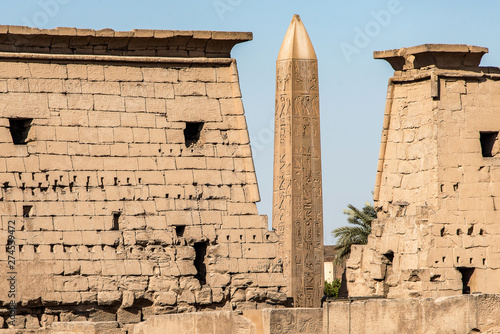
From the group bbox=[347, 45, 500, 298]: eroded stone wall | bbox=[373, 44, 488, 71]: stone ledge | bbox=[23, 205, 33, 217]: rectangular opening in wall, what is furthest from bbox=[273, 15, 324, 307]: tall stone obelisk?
bbox=[23, 205, 33, 217]: rectangular opening in wall

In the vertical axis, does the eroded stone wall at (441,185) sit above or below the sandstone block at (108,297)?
Result: above

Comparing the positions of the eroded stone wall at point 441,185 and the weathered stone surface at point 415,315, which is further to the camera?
the eroded stone wall at point 441,185

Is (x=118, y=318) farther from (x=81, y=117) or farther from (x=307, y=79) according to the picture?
(x=307, y=79)

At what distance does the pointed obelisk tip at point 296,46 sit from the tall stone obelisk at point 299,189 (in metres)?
0.38

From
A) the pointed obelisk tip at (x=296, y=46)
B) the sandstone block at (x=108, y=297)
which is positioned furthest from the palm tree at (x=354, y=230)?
the sandstone block at (x=108, y=297)

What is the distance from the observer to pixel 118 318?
1959 cm

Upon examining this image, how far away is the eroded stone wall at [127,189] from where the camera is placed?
63.6ft

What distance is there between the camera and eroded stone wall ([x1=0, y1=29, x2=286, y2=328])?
19375 millimetres

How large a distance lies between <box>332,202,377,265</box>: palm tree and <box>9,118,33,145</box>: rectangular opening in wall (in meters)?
14.2

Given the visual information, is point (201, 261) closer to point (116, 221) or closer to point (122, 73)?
point (116, 221)

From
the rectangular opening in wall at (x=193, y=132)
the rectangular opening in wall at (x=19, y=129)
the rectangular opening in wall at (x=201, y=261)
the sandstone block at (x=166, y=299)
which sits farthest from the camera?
the rectangular opening in wall at (x=193, y=132)

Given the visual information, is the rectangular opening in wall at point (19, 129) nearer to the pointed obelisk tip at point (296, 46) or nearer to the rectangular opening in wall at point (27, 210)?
the rectangular opening in wall at point (27, 210)

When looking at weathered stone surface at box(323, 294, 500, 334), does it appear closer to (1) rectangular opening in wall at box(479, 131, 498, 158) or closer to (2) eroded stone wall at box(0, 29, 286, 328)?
(2) eroded stone wall at box(0, 29, 286, 328)

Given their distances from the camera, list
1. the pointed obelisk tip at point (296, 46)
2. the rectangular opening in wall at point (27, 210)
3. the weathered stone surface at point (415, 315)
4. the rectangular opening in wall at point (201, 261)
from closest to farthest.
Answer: the weathered stone surface at point (415, 315) → the rectangular opening in wall at point (27, 210) → the rectangular opening in wall at point (201, 261) → the pointed obelisk tip at point (296, 46)
